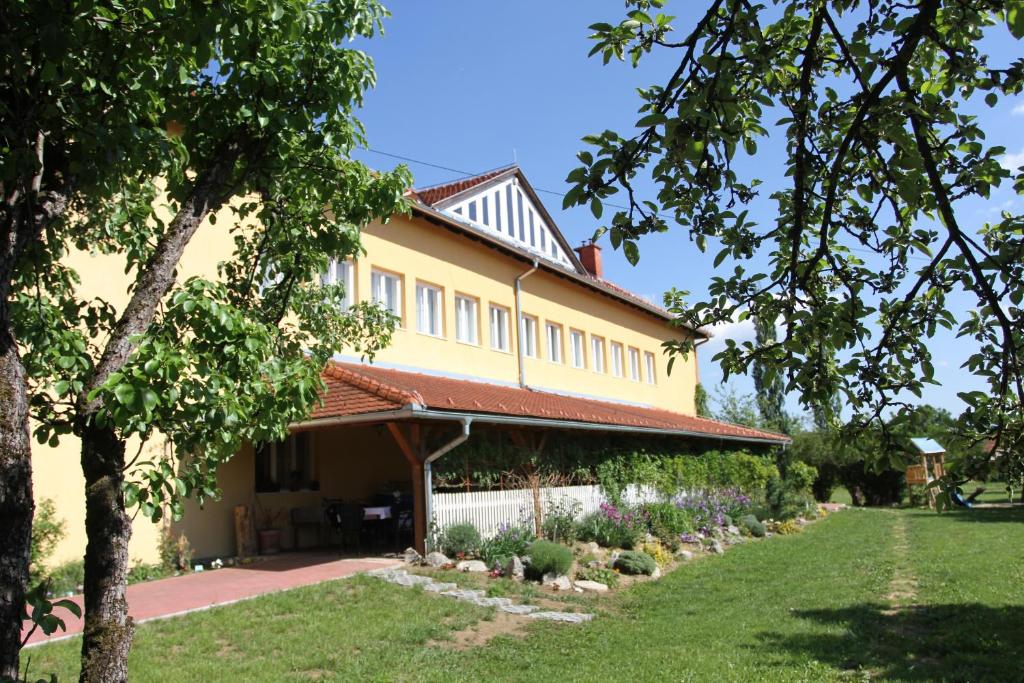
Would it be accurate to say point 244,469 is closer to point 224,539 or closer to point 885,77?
point 224,539

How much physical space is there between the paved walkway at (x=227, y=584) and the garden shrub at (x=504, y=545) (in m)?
1.36

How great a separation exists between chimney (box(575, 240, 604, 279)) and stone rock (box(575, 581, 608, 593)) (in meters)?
17.1

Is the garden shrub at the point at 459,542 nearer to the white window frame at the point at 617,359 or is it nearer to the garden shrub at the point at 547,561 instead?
the garden shrub at the point at 547,561

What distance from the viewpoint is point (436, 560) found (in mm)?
11453

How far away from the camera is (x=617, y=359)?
25.3 m

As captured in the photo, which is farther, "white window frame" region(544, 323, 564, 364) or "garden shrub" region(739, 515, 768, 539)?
"white window frame" region(544, 323, 564, 364)

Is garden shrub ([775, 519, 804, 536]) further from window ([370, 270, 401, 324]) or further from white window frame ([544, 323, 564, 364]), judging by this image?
window ([370, 270, 401, 324])

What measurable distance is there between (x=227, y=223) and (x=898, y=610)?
38.6 feet

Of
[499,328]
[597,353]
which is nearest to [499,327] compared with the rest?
[499,328]

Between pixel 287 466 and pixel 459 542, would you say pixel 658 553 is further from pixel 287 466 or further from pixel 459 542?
pixel 287 466

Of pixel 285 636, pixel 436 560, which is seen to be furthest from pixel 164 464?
pixel 436 560

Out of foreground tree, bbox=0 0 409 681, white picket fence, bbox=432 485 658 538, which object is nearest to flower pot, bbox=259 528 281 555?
white picket fence, bbox=432 485 658 538

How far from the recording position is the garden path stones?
923 cm

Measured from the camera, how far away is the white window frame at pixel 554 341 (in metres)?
21.6
